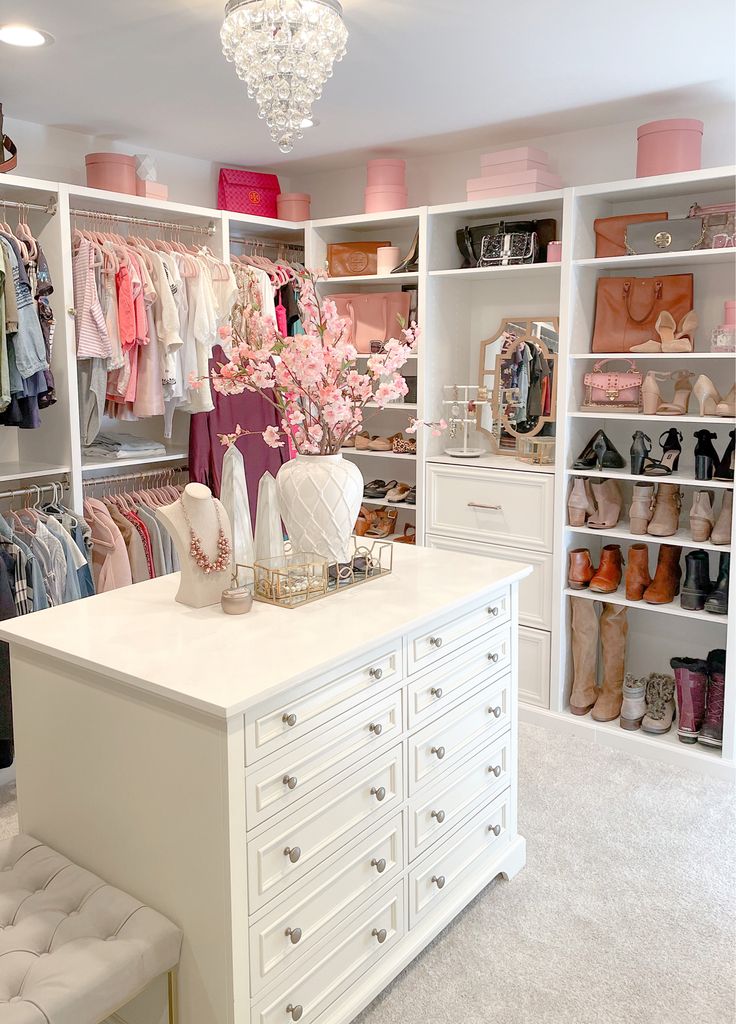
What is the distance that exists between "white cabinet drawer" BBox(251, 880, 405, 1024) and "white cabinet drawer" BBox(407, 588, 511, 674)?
0.56 m

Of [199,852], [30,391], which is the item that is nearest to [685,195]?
[30,391]

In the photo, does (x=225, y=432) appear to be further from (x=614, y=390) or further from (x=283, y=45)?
(x=283, y=45)

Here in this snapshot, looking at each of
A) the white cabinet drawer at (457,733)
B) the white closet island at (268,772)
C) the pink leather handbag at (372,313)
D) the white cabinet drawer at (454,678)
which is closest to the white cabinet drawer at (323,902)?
the white closet island at (268,772)

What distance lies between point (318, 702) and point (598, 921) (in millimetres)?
1241

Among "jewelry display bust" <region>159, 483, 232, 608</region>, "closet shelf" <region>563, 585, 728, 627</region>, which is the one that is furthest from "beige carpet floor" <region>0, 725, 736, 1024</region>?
"jewelry display bust" <region>159, 483, 232, 608</region>

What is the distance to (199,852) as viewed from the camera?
1.70m

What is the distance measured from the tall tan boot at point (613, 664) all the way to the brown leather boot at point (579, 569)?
0.17 meters

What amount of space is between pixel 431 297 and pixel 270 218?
0.97 meters

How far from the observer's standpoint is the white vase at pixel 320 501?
7.38ft

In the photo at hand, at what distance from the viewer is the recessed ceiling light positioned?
102 inches

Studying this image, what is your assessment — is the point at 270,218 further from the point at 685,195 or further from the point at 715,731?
the point at 715,731

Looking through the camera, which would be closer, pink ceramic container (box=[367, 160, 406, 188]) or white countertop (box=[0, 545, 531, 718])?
white countertop (box=[0, 545, 531, 718])

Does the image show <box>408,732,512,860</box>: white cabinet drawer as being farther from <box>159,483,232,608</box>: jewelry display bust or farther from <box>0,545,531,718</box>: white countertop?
<box>159,483,232,608</box>: jewelry display bust

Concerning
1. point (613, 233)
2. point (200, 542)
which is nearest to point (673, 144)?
point (613, 233)
